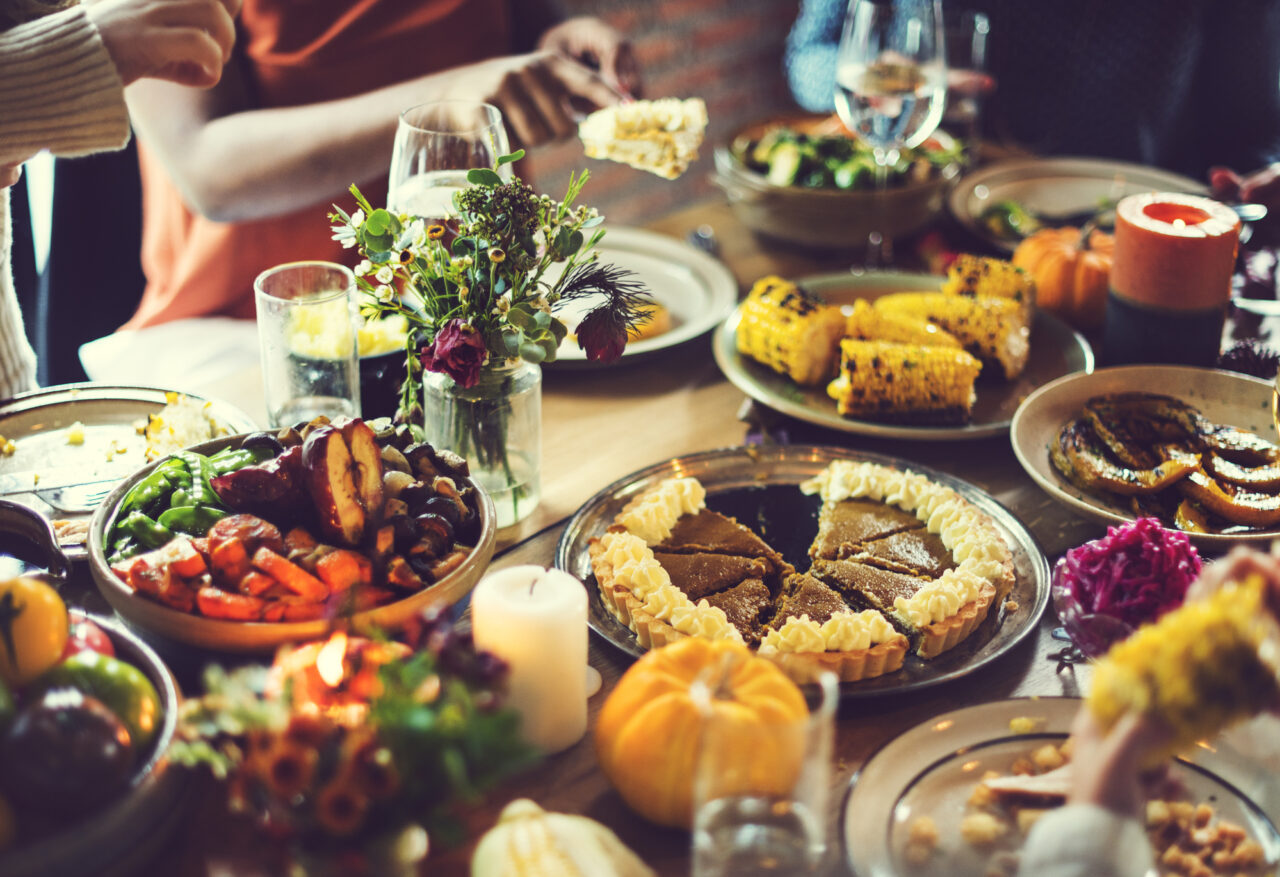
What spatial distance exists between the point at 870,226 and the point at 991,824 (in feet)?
5.11

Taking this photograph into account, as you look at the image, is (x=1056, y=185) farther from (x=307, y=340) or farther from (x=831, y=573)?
(x=307, y=340)

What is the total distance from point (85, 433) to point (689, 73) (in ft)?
13.5

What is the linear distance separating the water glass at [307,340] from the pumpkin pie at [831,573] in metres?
0.48

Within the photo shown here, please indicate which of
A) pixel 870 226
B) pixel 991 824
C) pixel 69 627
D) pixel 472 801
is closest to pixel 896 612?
pixel 991 824

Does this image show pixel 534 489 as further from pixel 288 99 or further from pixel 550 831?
pixel 288 99

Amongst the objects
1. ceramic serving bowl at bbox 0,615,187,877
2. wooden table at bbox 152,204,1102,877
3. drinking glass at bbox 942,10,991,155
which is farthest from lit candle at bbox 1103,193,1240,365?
ceramic serving bowl at bbox 0,615,187,877

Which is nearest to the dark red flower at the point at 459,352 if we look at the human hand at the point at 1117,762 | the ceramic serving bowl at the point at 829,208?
the human hand at the point at 1117,762

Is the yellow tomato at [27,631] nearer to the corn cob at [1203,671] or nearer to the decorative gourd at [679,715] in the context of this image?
the decorative gourd at [679,715]

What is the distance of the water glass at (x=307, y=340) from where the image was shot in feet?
4.92

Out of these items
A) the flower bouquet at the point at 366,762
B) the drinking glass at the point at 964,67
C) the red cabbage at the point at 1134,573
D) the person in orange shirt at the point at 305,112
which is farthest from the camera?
the drinking glass at the point at 964,67

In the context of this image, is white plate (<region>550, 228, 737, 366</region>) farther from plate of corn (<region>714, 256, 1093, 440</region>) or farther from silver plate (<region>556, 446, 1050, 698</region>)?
silver plate (<region>556, 446, 1050, 698</region>)

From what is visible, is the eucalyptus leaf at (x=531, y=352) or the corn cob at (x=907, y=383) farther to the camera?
the corn cob at (x=907, y=383)

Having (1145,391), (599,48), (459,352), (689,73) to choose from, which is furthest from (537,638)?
(689,73)

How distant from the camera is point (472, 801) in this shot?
2.62 feet
